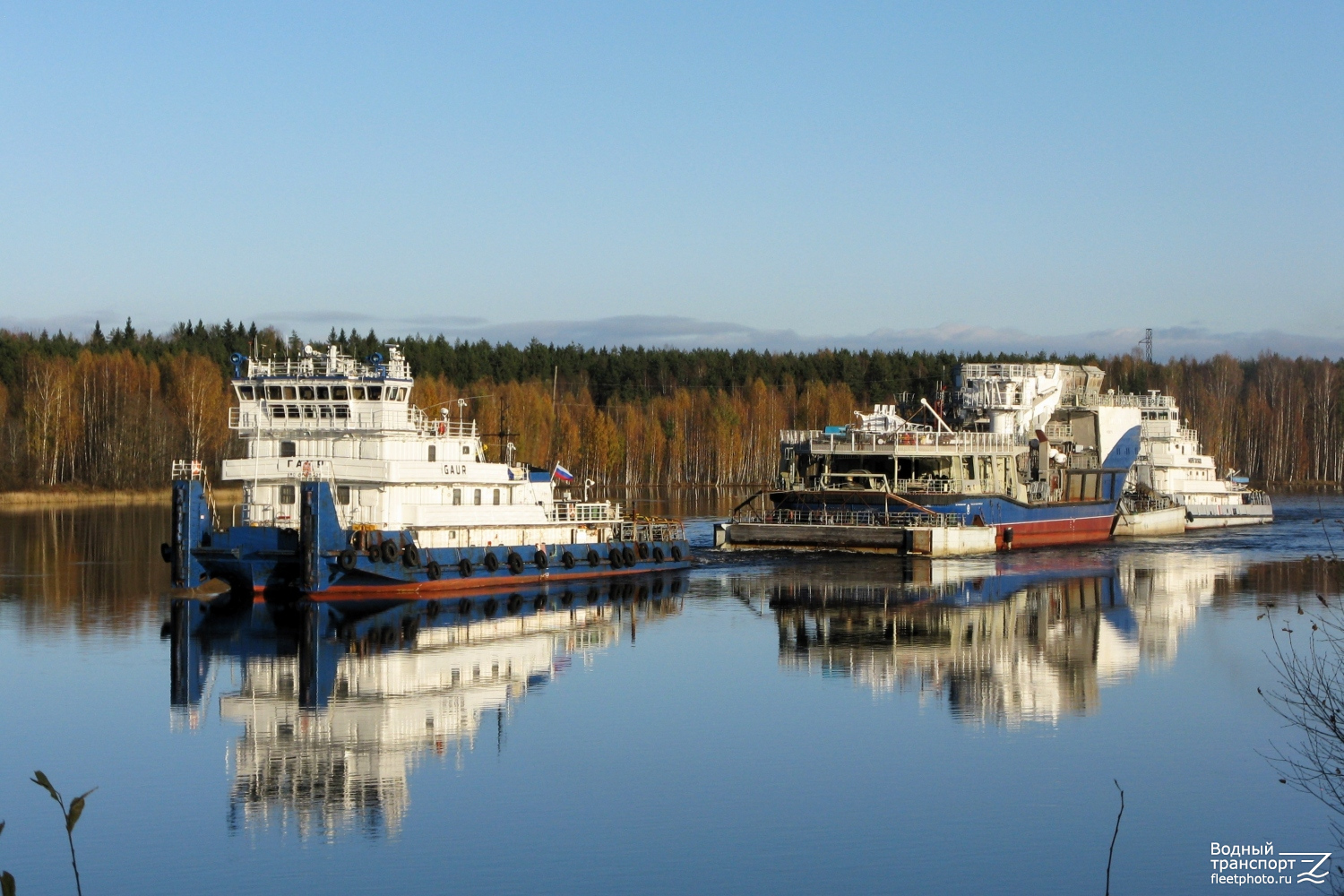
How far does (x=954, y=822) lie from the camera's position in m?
18.8

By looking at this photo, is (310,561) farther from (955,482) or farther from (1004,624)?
(955,482)

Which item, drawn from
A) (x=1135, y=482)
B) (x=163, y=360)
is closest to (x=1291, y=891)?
(x=1135, y=482)

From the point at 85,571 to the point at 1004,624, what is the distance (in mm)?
28098

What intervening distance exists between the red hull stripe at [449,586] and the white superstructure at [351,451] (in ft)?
3.56

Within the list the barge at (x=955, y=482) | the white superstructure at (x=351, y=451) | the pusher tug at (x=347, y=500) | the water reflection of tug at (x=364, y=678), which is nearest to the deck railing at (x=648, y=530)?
the water reflection of tug at (x=364, y=678)

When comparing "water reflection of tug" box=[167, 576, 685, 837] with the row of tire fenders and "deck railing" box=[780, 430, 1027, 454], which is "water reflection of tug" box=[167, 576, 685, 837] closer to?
the row of tire fenders

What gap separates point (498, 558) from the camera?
40250mm

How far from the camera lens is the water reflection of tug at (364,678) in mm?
20422

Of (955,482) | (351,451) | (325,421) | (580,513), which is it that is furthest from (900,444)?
(325,421)

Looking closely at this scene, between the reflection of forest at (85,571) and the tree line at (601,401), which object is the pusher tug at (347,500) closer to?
the reflection of forest at (85,571)

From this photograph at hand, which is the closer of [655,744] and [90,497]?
[655,744]

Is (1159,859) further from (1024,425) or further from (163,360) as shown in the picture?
Result: (163,360)

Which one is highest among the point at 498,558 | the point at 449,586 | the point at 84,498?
the point at 498,558

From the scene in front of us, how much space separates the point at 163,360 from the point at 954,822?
99.1m
